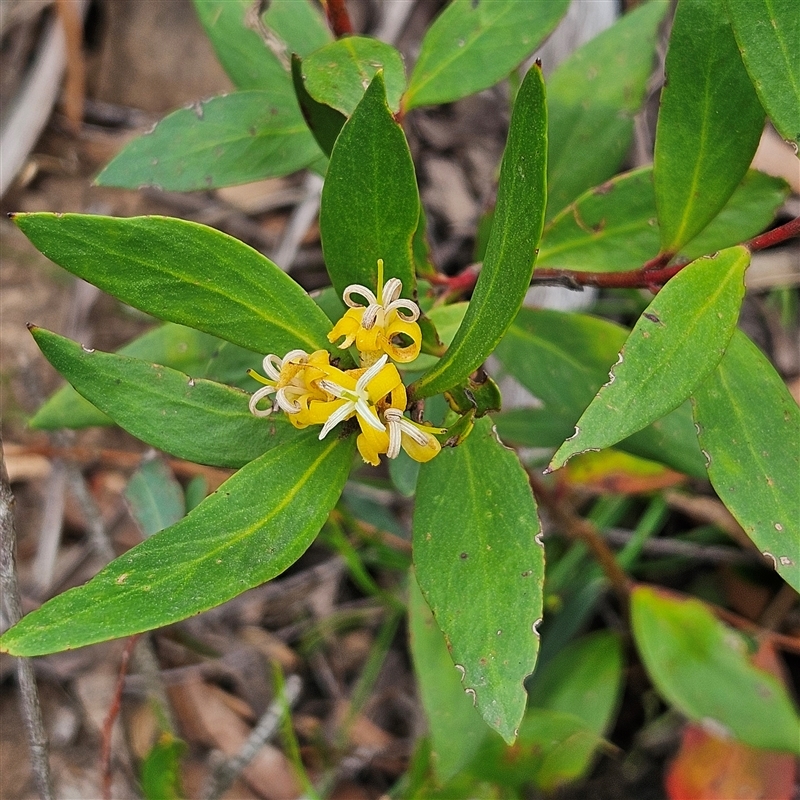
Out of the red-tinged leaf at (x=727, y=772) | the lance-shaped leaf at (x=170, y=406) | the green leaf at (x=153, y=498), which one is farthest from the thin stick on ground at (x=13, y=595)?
the red-tinged leaf at (x=727, y=772)

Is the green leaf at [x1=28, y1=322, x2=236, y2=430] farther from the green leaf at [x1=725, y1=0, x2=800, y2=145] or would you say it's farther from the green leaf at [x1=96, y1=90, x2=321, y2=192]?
the green leaf at [x1=725, y1=0, x2=800, y2=145]

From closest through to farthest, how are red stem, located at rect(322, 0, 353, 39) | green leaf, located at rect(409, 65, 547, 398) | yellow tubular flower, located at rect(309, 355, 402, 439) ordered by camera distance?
green leaf, located at rect(409, 65, 547, 398), yellow tubular flower, located at rect(309, 355, 402, 439), red stem, located at rect(322, 0, 353, 39)

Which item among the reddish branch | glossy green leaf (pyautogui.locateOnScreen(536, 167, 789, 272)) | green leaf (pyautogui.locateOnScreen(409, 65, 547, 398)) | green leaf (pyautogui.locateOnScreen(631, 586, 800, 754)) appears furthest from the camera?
green leaf (pyautogui.locateOnScreen(631, 586, 800, 754))

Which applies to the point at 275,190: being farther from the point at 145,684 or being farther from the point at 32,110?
the point at 145,684

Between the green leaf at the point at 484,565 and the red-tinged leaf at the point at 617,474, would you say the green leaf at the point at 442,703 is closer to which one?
the red-tinged leaf at the point at 617,474

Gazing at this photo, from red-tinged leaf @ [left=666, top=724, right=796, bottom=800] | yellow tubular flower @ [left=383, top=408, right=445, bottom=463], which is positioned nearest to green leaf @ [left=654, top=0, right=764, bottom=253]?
yellow tubular flower @ [left=383, top=408, right=445, bottom=463]

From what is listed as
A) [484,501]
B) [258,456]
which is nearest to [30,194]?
[258,456]
